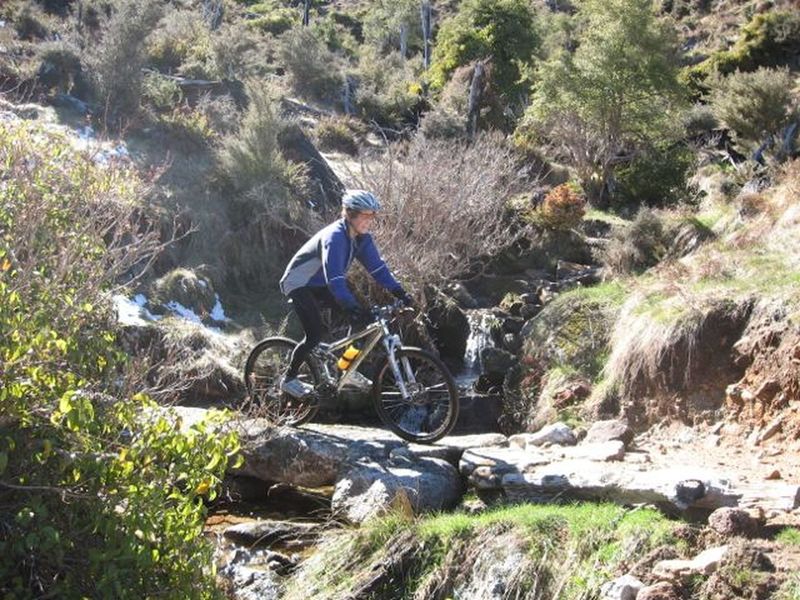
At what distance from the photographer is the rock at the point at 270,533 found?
282 inches

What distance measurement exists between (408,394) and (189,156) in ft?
40.1

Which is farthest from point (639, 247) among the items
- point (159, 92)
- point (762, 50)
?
point (762, 50)

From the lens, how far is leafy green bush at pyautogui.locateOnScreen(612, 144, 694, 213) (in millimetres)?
19188

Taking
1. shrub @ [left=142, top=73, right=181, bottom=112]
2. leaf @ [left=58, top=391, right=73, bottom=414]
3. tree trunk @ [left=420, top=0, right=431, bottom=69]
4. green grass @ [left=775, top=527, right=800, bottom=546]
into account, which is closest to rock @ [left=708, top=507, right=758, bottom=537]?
green grass @ [left=775, top=527, right=800, bottom=546]

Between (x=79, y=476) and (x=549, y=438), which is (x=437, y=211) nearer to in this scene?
(x=549, y=438)

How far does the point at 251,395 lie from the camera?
27.0 feet

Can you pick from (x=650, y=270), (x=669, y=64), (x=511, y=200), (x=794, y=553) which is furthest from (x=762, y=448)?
(x=669, y=64)

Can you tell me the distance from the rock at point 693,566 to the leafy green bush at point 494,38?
27.2 metres

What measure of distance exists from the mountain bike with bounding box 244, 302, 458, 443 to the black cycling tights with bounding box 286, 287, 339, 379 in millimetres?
122

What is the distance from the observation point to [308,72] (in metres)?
29.9

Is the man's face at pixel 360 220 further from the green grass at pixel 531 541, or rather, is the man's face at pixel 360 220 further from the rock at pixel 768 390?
the rock at pixel 768 390

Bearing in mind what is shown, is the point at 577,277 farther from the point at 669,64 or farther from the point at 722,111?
the point at 669,64

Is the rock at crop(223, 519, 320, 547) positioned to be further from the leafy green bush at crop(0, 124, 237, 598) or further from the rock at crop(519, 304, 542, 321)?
the rock at crop(519, 304, 542, 321)

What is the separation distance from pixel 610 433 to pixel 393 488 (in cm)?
220
